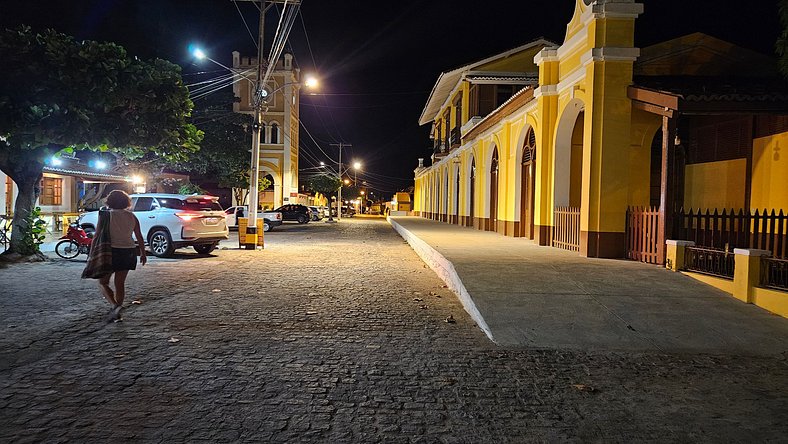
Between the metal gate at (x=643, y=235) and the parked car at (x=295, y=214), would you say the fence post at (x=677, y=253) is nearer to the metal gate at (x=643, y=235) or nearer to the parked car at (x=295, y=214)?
the metal gate at (x=643, y=235)

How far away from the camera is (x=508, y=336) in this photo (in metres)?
6.57

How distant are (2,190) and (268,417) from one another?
20089 millimetres

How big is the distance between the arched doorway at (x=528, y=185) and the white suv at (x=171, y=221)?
31.7 ft

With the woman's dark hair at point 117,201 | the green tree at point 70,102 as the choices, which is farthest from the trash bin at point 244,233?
the woman's dark hair at point 117,201

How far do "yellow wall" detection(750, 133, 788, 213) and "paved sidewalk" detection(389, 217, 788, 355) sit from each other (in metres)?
4.56

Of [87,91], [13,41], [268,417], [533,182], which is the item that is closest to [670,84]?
[533,182]

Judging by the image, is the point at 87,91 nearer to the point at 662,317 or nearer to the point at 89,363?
the point at 89,363

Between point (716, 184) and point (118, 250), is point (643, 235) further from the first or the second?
point (118, 250)

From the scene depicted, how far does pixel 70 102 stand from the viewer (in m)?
11.7

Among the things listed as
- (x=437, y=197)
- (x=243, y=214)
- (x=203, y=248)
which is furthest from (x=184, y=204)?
(x=437, y=197)

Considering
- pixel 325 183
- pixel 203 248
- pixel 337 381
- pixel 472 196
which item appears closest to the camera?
pixel 337 381

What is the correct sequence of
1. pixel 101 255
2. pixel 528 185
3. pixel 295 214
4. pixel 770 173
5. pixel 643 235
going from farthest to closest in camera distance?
pixel 295 214, pixel 528 185, pixel 770 173, pixel 643 235, pixel 101 255

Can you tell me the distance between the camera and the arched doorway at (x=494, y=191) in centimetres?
2253

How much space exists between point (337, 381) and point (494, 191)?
18.9 metres
